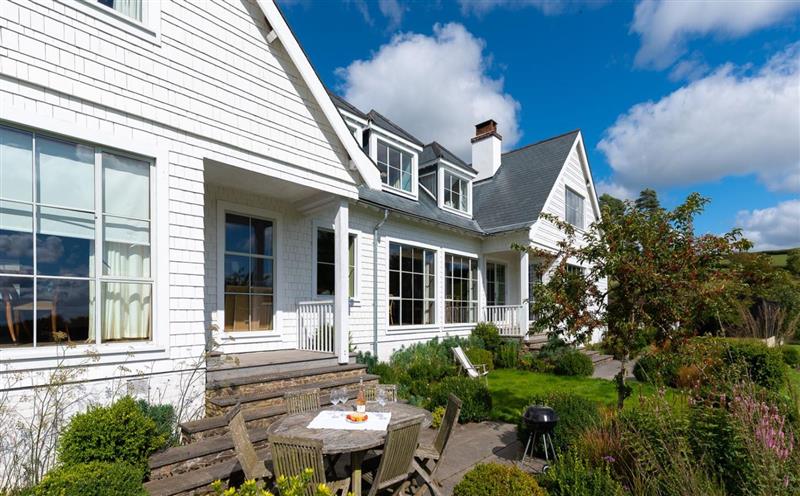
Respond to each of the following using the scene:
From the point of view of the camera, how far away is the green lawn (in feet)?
25.6

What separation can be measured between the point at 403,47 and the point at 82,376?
440 inches

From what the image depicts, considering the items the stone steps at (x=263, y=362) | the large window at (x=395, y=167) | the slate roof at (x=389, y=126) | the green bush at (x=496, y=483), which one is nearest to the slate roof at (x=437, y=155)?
the slate roof at (x=389, y=126)

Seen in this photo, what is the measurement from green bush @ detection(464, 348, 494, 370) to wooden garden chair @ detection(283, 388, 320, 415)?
697 cm

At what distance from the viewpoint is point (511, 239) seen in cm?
1356

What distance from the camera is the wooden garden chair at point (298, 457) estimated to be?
2998mm

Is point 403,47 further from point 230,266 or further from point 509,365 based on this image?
point 509,365

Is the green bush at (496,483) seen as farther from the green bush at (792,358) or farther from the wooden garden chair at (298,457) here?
the green bush at (792,358)

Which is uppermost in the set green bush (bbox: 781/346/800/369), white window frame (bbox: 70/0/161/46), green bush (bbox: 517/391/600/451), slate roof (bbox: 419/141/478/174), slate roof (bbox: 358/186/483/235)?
slate roof (bbox: 419/141/478/174)

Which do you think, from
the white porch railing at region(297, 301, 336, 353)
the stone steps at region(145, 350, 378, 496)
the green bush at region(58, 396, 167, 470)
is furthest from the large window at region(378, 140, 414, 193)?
the green bush at region(58, 396, 167, 470)

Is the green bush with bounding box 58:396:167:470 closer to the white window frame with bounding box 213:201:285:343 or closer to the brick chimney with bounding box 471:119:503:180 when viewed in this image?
the white window frame with bounding box 213:201:285:343

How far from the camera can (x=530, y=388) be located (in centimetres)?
944

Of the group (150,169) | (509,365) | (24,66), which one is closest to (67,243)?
(150,169)

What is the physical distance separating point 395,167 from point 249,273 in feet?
19.1

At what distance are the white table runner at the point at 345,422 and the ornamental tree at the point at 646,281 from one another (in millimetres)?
2894
